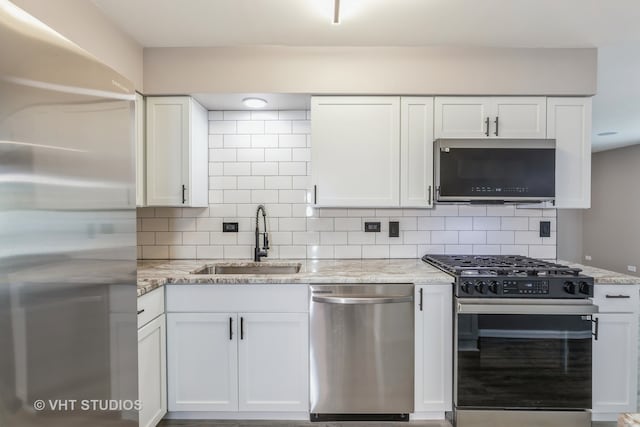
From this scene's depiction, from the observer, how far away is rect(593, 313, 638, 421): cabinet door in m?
1.92

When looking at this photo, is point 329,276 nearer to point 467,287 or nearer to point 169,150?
point 467,287

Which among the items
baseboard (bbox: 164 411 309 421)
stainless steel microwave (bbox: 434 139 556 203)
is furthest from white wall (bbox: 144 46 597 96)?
baseboard (bbox: 164 411 309 421)

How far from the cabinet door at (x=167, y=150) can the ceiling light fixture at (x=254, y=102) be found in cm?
40

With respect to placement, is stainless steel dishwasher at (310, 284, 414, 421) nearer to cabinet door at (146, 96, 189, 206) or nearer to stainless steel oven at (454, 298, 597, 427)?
stainless steel oven at (454, 298, 597, 427)

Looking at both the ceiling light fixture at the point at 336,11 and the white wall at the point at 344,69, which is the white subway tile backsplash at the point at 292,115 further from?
the ceiling light fixture at the point at 336,11

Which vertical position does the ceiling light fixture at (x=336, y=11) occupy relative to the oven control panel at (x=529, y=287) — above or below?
above

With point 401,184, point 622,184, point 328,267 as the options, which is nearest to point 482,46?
point 401,184

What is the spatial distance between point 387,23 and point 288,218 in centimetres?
148

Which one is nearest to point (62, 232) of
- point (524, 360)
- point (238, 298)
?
point (238, 298)

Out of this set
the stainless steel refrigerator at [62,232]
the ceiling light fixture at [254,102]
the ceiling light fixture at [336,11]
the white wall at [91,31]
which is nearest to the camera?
the stainless steel refrigerator at [62,232]

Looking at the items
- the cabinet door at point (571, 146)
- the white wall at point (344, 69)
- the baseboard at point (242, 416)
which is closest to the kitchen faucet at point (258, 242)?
the white wall at point (344, 69)

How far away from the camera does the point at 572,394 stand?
1847 mm

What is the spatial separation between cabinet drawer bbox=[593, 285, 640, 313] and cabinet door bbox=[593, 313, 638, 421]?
34 mm

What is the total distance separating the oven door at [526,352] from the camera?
Result: 1.83 metres
